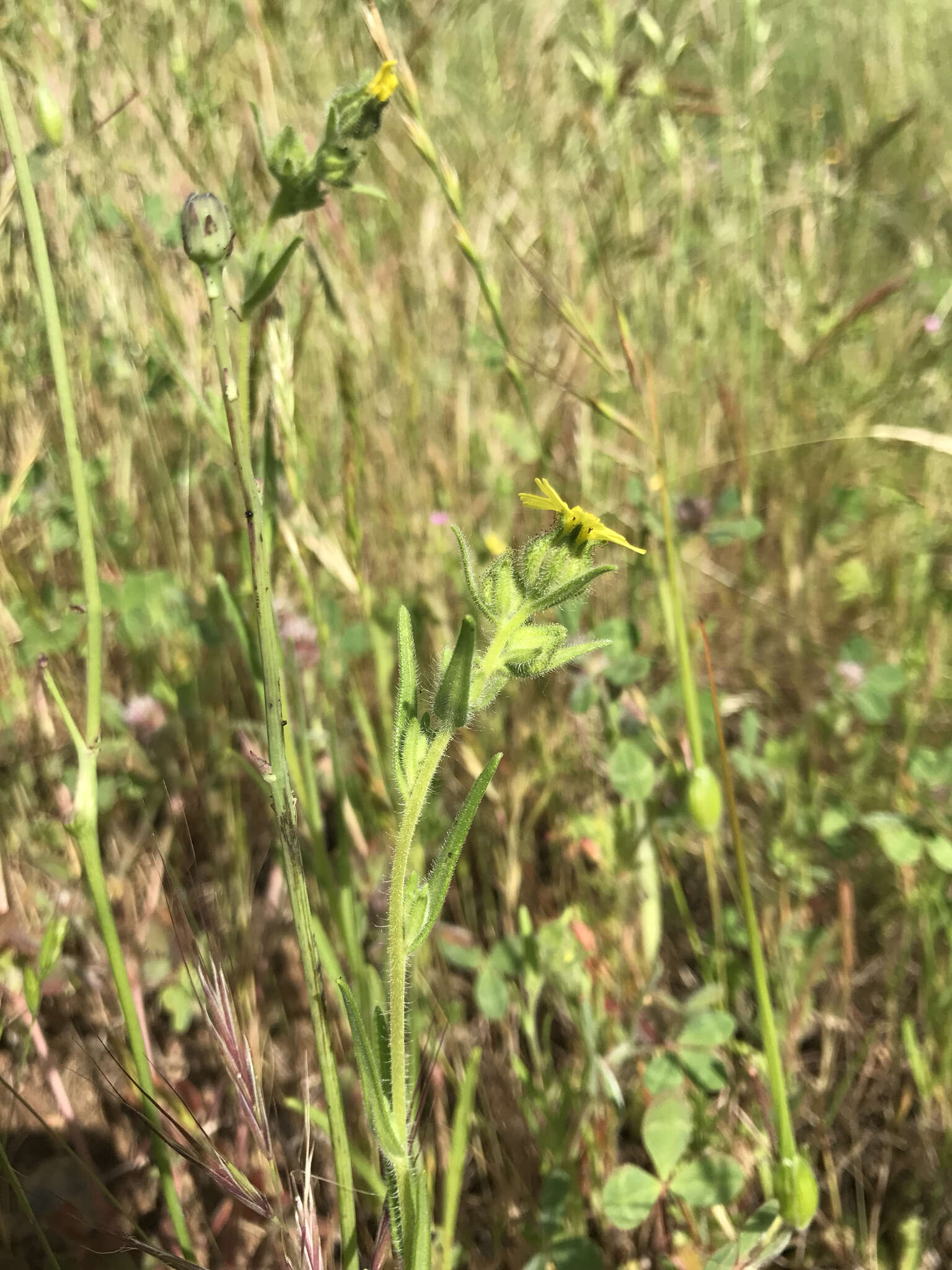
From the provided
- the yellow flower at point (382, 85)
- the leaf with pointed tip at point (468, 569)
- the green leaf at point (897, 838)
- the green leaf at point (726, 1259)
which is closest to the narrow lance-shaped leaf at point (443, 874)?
the leaf with pointed tip at point (468, 569)

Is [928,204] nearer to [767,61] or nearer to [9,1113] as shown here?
[767,61]

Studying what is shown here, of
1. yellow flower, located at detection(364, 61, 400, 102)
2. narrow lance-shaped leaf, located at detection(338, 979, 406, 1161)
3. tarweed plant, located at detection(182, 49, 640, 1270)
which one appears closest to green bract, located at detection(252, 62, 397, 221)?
yellow flower, located at detection(364, 61, 400, 102)

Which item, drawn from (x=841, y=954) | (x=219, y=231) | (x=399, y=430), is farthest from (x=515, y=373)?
(x=841, y=954)

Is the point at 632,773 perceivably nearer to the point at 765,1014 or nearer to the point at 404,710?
the point at 765,1014

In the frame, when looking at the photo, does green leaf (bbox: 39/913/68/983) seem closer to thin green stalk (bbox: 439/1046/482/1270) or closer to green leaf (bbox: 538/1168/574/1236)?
thin green stalk (bbox: 439/1046/482/1270)

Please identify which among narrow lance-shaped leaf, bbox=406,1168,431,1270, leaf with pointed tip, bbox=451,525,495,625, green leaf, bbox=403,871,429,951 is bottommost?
narrow lance-shaped leaf, bbox=406,1168,431,1270

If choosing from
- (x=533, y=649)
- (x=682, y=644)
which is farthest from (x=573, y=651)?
(x=682, y=644)
